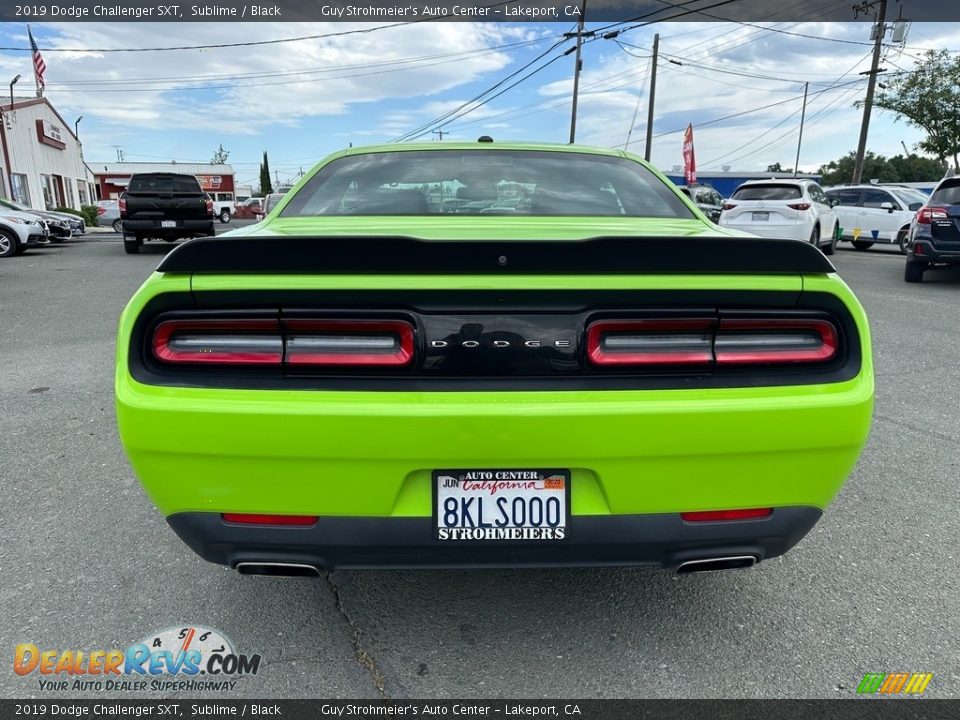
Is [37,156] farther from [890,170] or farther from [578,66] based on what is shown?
[890,170]

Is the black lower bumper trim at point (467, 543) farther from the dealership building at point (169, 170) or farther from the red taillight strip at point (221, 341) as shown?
the dealership building at point (169, 170)

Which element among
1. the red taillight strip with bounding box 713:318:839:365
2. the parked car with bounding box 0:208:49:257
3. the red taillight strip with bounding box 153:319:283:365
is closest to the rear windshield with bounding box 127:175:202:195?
the parked car with bounding box 0:208:49:257

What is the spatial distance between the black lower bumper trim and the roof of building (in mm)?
59363

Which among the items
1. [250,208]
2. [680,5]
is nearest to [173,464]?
[680,5]

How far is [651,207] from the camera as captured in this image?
2.80m

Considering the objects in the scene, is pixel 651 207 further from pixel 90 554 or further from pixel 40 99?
pixel 40 99

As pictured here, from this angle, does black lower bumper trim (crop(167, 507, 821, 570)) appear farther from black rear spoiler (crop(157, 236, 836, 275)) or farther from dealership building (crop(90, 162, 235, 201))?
dealership building (crop(90, 162, 235, 201))

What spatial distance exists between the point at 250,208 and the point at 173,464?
4671 cm

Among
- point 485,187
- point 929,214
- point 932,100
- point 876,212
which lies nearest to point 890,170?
point 932,100

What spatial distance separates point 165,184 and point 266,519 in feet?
56.3

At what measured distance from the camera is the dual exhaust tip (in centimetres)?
179

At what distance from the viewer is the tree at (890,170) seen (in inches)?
2601

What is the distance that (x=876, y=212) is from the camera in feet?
53.8

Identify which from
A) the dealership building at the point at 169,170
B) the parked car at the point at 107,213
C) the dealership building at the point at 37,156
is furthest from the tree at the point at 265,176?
the parked car at the point at 107,213
